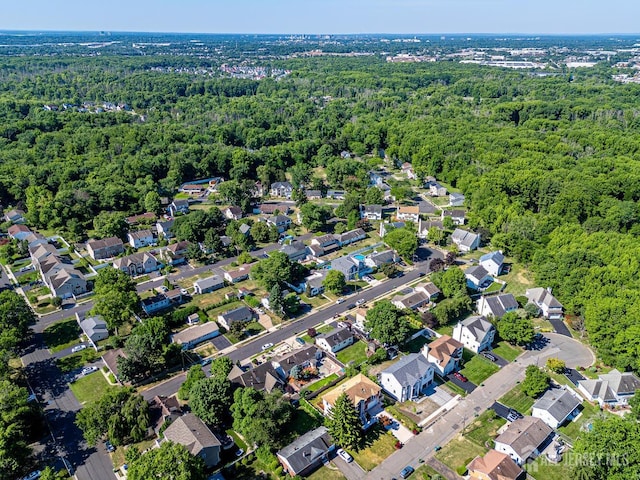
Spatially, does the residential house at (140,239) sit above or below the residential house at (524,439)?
above

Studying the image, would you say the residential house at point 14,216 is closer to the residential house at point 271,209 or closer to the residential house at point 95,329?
the residential house at point 95,329

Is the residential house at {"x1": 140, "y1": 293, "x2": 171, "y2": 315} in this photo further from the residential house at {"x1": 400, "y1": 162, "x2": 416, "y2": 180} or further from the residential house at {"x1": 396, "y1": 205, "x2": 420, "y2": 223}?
the residential house at {"x1": 400, "y1": 162, "x2": 416, "y2": 180}

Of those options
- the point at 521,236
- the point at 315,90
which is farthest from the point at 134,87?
the point at 521,236

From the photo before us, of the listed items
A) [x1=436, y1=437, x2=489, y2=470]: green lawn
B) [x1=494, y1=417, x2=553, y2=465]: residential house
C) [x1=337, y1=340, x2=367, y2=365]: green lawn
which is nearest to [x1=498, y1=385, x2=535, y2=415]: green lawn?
[x1=494, y1=417, x2=553, y2=465]: residential house

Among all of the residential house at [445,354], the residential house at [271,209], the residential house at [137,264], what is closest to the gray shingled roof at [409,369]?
the residential house at [445,354]

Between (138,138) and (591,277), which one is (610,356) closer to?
(591,277)

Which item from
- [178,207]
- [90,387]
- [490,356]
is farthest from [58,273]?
[490,356]

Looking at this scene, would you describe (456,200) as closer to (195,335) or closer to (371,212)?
(371,212)
